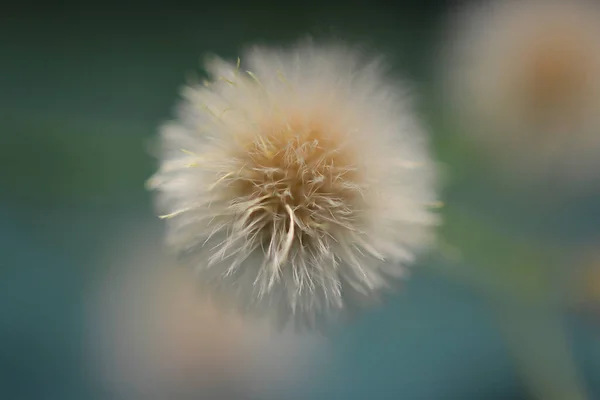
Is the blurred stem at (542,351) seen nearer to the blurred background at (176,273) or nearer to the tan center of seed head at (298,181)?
the blurred background at (176,273)

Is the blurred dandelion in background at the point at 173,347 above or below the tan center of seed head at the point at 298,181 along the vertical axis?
below

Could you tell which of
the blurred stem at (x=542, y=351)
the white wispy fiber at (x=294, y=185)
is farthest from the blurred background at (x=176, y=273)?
the white wispy fiber at (x=294, y=185)

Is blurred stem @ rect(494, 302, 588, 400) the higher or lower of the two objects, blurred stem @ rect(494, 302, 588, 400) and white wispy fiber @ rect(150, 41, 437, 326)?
the lower

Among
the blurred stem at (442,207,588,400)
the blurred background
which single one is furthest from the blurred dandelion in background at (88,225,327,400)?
the blurred stem at (442,207,588,400)

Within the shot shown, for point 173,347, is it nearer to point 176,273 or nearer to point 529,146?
point 176,273

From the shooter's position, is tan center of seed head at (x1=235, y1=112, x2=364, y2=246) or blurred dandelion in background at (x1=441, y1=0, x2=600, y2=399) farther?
blurred dandelion in background at (x1=441, y1=0, x2=600, y2=399)

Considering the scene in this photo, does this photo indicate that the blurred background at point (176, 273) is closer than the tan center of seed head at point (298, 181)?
No

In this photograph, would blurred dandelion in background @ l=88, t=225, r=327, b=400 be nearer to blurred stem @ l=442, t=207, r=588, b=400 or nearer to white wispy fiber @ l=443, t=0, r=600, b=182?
blurred stem @ l=442, t=207, r=588, b=400
